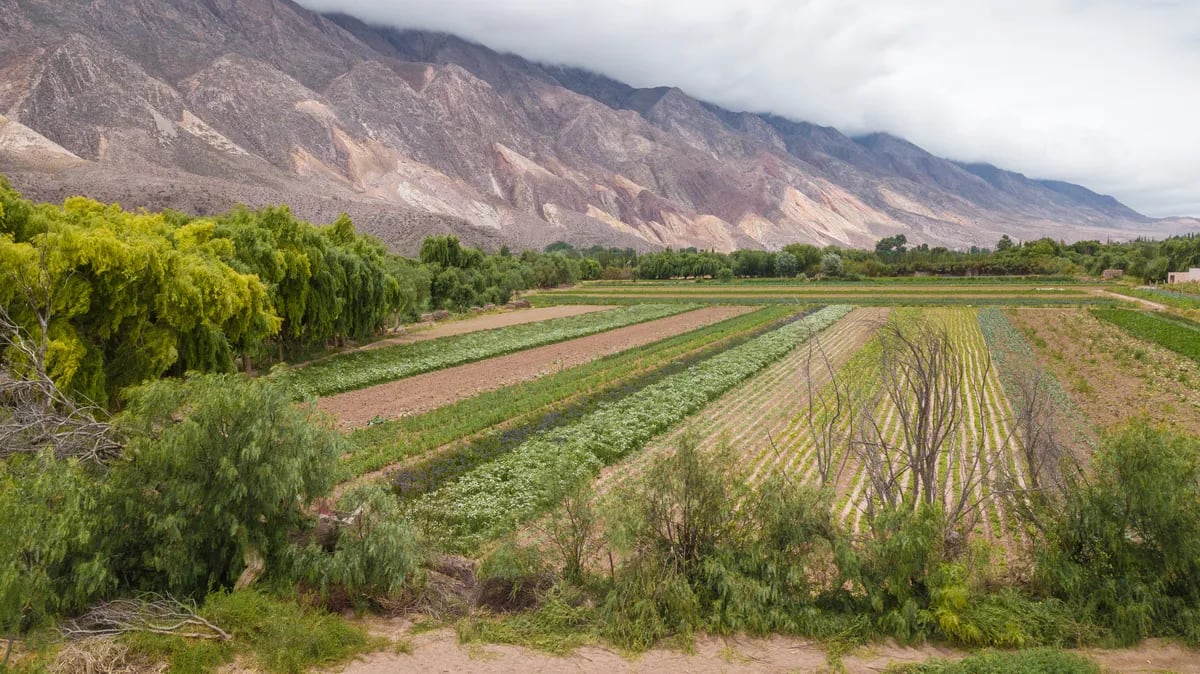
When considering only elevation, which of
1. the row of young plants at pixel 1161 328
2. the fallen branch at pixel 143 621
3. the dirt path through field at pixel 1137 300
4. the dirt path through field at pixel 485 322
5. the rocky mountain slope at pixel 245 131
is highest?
the rocky mountain slope at pixel 245 131

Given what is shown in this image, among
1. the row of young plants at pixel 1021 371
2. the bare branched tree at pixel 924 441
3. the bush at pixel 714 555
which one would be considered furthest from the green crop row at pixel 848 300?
the bush at pixel 714 555

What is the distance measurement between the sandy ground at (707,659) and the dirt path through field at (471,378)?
33.6 feet

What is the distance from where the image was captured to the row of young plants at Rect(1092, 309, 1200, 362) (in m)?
33.8

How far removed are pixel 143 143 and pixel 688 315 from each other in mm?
100924

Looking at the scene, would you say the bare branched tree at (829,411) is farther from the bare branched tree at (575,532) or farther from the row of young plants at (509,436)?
the row of young plants at (509,436)

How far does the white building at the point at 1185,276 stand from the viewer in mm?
82438

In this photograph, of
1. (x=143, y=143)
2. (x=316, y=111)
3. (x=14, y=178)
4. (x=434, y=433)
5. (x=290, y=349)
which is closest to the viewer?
(x=434, y=433)

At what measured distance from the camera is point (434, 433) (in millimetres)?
20469

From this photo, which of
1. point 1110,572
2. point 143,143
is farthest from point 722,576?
point 143,143

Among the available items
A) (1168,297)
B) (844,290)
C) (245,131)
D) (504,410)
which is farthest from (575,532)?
(245,131)

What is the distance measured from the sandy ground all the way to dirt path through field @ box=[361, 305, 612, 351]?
3338 cm

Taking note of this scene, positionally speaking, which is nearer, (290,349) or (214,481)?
(214,481)

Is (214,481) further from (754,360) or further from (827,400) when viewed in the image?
(754,360)

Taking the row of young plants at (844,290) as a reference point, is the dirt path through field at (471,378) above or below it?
below
